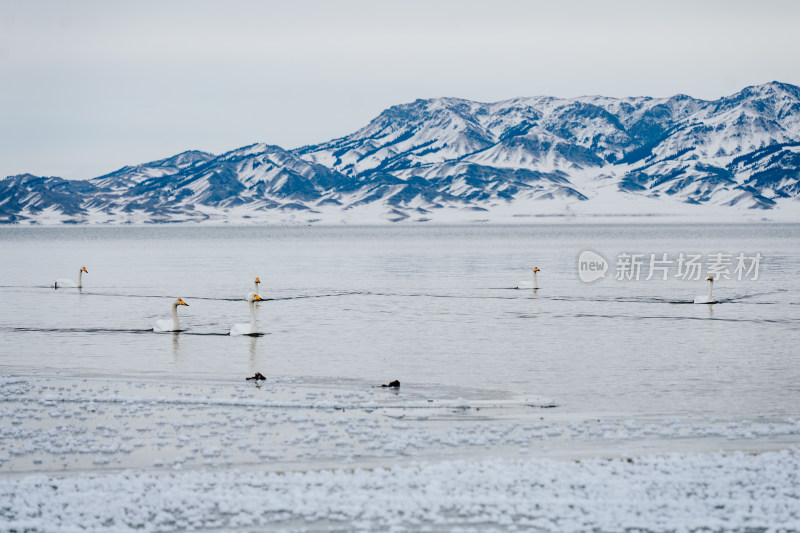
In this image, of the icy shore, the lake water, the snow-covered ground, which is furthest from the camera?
the lake water

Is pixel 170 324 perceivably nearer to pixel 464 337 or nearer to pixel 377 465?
pixel 464 337

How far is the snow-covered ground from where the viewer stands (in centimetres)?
1279

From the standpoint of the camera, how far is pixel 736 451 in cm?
1559

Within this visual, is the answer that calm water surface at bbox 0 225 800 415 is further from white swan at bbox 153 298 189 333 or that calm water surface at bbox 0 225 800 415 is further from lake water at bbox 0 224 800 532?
white swan at bbox 153 298 189 333

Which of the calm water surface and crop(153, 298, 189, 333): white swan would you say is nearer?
the calm water surface

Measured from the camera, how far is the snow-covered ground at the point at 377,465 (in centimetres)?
1279

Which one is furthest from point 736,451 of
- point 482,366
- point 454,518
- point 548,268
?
point 548,268

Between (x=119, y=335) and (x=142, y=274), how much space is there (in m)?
38.7

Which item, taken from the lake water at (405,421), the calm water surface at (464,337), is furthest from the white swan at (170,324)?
the lake water at (405,421)

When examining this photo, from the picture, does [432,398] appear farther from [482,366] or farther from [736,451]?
[736,451]

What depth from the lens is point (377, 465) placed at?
604 inches

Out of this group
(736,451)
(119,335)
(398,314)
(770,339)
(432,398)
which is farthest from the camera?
(398,314)

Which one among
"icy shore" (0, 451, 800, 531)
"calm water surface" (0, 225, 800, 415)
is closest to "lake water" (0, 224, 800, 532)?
"icy shore" (0, 451, 800, 531)

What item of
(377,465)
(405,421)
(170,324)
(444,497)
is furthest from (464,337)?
(444,497)
